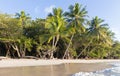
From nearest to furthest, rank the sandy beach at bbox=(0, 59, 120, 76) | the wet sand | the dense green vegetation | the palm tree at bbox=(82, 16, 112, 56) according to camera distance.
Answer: the wet sand → the sandy beach at bbox=(0, 59, 120, 76) → the dense green vegetation → the palm tree at bbox=(82, 16, 112, 56)

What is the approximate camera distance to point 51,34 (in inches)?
1254

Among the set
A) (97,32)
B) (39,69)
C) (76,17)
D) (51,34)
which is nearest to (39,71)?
(39,69)

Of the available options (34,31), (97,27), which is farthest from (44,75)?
(97,27)

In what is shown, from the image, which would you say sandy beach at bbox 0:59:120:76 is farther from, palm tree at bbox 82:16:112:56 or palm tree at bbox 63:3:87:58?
palm tree at bbox 82:16:112:56

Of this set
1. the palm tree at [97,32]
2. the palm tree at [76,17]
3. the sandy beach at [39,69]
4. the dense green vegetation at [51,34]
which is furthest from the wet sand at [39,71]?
the palm tree at [97,32]

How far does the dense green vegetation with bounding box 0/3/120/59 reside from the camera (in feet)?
100

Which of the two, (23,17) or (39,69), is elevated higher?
(23,17)

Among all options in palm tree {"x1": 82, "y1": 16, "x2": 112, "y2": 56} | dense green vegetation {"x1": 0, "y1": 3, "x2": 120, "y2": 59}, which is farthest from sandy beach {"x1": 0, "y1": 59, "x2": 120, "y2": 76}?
palm tree {"x1": 82, "y1": 16, "x2": 112, "y2": 56}

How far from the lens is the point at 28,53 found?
118 ft

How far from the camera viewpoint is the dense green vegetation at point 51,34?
100 ft

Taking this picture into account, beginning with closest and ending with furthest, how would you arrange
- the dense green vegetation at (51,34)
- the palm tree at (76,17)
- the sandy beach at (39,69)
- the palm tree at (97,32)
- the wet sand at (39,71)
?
the wet sand at (39,71), the sandy beach at (39,69), the dense green vegetation at (51,34), the palm tree at (76,17), the palm tree at (97,32)

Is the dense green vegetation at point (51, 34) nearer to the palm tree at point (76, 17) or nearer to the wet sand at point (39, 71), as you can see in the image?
the palm tree at point (76, 17)

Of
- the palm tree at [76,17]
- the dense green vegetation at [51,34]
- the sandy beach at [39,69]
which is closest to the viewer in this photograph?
the sandy beach at [39,69]

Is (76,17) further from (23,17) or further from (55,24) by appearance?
(23,17)
